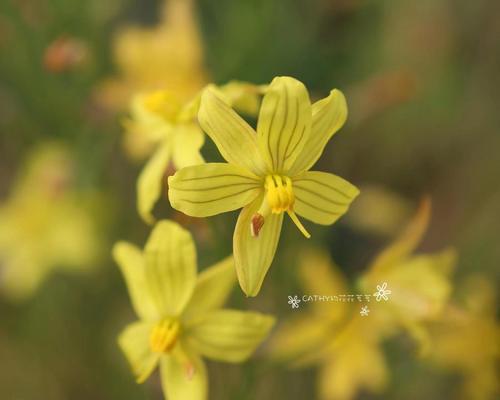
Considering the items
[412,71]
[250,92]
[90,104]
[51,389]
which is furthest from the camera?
[412,71]

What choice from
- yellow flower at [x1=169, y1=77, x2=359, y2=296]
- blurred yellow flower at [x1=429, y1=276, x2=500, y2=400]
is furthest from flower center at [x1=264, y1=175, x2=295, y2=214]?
blurred yellow flower at [x1=429, y1=276, x2=500, y2=400]

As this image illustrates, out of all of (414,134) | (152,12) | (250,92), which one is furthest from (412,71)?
(250,92)

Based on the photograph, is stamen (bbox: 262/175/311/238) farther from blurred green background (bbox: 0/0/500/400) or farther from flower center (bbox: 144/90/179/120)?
blurred green background (bbox: 0/0/500/400)

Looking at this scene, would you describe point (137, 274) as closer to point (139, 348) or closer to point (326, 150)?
point (139, 348)

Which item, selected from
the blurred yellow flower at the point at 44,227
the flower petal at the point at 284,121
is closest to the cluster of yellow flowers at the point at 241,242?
the flower petal at the point at 284,121

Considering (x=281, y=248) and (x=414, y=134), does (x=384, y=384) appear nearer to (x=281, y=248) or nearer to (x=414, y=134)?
(x=281, y=248)

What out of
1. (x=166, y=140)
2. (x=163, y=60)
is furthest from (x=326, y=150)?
(x=166, y=140)
